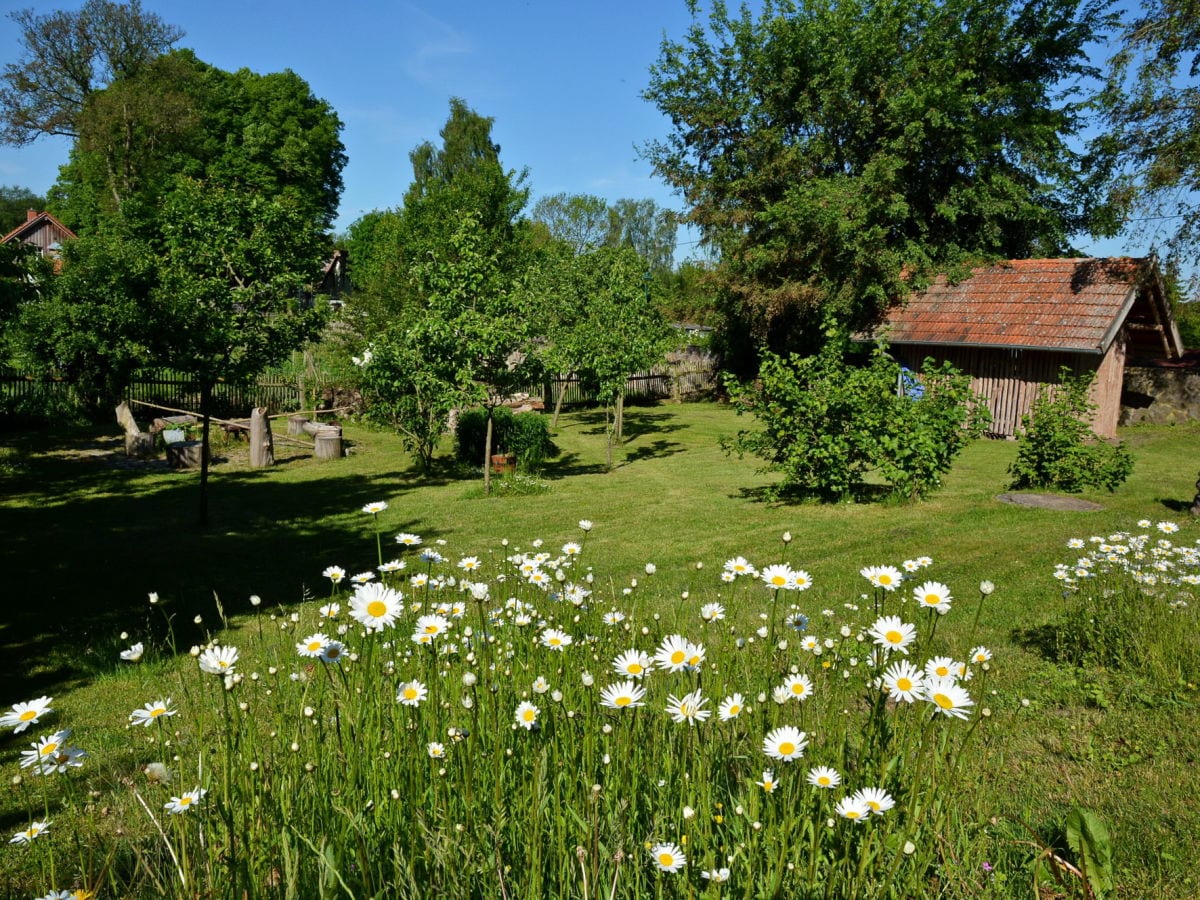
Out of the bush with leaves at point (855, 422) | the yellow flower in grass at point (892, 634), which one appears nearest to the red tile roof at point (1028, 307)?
the bush with leaves at point (855, 422)

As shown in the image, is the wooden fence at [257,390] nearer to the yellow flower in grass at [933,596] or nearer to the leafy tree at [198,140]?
the leafy tree at [198,140]

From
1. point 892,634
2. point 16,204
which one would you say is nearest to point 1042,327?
point 892,634

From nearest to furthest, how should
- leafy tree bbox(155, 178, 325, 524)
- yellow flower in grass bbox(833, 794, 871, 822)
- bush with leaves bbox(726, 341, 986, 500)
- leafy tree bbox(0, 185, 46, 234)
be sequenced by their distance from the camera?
yellow flower in grass bbox(833, 794, 871, 822) → bush with leaves bbox(726, 341, 986, 500) → leafy tree bbox(155, 178, 325, 524) → leafy tree bbox(0, 185, 46, 234)

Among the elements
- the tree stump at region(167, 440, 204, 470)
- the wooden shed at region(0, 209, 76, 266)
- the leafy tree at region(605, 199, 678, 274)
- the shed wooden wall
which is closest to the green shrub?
the tree stump at region(167, 440, 204, 470)

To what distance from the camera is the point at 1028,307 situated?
2039cm

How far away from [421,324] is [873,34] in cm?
1766

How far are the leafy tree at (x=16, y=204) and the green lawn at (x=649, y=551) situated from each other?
201 feet

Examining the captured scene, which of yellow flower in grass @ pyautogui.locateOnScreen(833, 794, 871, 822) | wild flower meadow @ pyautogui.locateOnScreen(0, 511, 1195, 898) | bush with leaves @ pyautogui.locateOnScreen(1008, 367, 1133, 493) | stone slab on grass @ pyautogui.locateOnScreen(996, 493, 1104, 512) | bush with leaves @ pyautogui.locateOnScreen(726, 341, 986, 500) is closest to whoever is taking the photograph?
yellow flower in grass @ pyautogui.locateOnScreen(833, 794, 871, 822)

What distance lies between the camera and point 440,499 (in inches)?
505

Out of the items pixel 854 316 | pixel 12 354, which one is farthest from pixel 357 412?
pixel 854 316

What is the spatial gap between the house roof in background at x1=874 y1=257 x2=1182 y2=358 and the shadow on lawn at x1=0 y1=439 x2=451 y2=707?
1464cm

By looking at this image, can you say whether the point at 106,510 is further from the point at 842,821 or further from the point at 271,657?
the point at 842,821

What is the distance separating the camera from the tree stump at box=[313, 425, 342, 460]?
16.5 metres

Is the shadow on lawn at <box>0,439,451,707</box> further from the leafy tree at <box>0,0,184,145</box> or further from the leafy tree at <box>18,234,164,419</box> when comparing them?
the leafy tree at <box>0,0,184,145</box>
